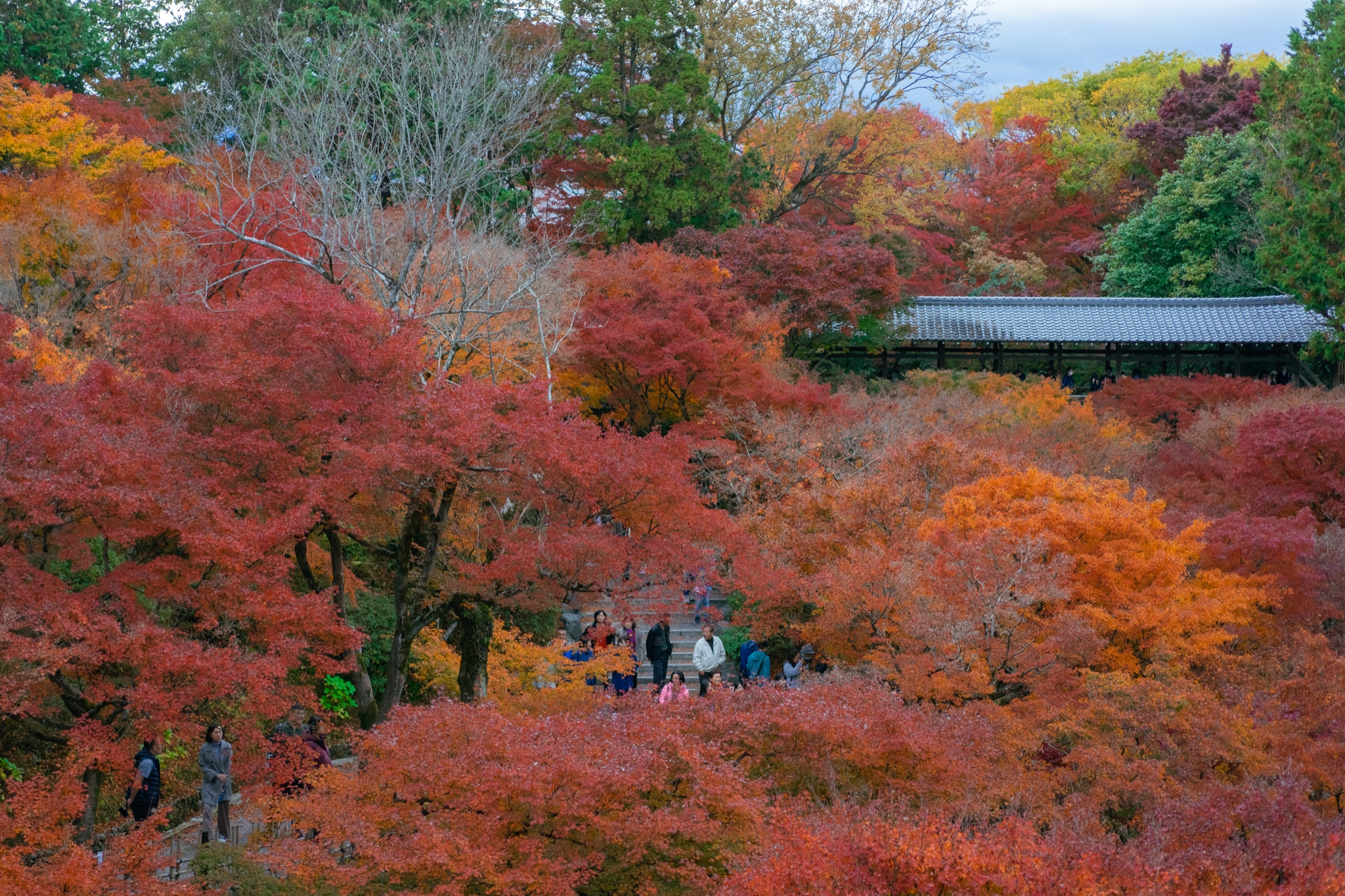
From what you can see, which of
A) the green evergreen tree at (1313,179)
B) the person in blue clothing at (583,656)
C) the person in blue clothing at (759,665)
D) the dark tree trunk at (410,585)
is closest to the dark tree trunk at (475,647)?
the dark tree trunk at (410,585)

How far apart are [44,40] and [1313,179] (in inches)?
1108

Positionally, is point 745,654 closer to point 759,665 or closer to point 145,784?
point 759,665

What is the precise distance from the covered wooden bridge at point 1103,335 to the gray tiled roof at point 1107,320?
0.02 metres

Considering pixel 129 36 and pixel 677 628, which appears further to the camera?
pixel 129 36

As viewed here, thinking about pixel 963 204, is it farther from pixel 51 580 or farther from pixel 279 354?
pixel 51 580

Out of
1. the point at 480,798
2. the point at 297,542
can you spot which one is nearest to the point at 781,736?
the point at 480,798

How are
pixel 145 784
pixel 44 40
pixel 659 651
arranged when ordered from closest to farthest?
pixel 145 784 → pixel 659 651 → pixel 44 40

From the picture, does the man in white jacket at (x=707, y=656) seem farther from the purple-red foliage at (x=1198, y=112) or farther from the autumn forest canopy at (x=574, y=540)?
the purple-red foliage at (x=1198, y=112)

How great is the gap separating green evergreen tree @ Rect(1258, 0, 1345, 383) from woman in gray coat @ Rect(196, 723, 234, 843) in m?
22.3

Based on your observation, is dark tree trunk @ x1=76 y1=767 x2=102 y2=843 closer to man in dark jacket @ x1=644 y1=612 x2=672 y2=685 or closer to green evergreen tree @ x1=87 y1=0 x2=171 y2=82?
man in dark jacket @ x1=644 y1=612 x2=672 y2=685

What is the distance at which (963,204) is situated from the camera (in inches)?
1537

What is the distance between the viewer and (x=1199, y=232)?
31.4 meters

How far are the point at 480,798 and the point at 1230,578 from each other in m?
8.65

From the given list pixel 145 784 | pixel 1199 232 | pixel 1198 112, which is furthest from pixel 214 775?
pixel 1198 112
